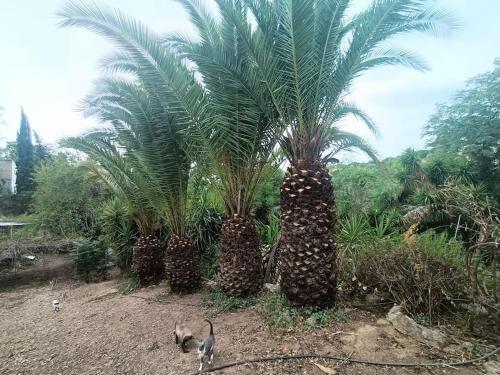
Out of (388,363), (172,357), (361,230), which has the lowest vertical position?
(172,357)

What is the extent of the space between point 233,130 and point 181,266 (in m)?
2.80

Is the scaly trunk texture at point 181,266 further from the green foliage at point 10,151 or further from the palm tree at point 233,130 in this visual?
the green foliage at point 10,151

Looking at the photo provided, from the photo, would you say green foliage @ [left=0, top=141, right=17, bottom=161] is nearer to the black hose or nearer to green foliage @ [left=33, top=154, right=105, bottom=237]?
green foliage @ [left=33, top=154, right=105, bottom=237]

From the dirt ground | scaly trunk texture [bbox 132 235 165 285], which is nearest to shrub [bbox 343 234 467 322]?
the dirt ground

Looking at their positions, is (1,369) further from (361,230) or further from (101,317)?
(361,230)

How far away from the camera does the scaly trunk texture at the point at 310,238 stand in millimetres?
4066

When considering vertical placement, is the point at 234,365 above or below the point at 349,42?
below

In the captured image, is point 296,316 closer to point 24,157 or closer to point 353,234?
point 353,234

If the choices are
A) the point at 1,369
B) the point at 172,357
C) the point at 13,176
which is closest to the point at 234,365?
the point at 172,357

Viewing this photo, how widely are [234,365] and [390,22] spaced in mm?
4382

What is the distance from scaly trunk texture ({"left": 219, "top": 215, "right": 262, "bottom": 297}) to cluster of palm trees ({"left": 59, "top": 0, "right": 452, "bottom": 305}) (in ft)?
0.06

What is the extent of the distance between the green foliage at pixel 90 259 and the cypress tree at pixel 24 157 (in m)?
20.5

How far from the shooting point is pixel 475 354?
3000 mm

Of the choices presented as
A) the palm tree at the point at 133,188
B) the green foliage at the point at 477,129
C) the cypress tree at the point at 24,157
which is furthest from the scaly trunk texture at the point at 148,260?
the cypress tree at the point at 24,157
